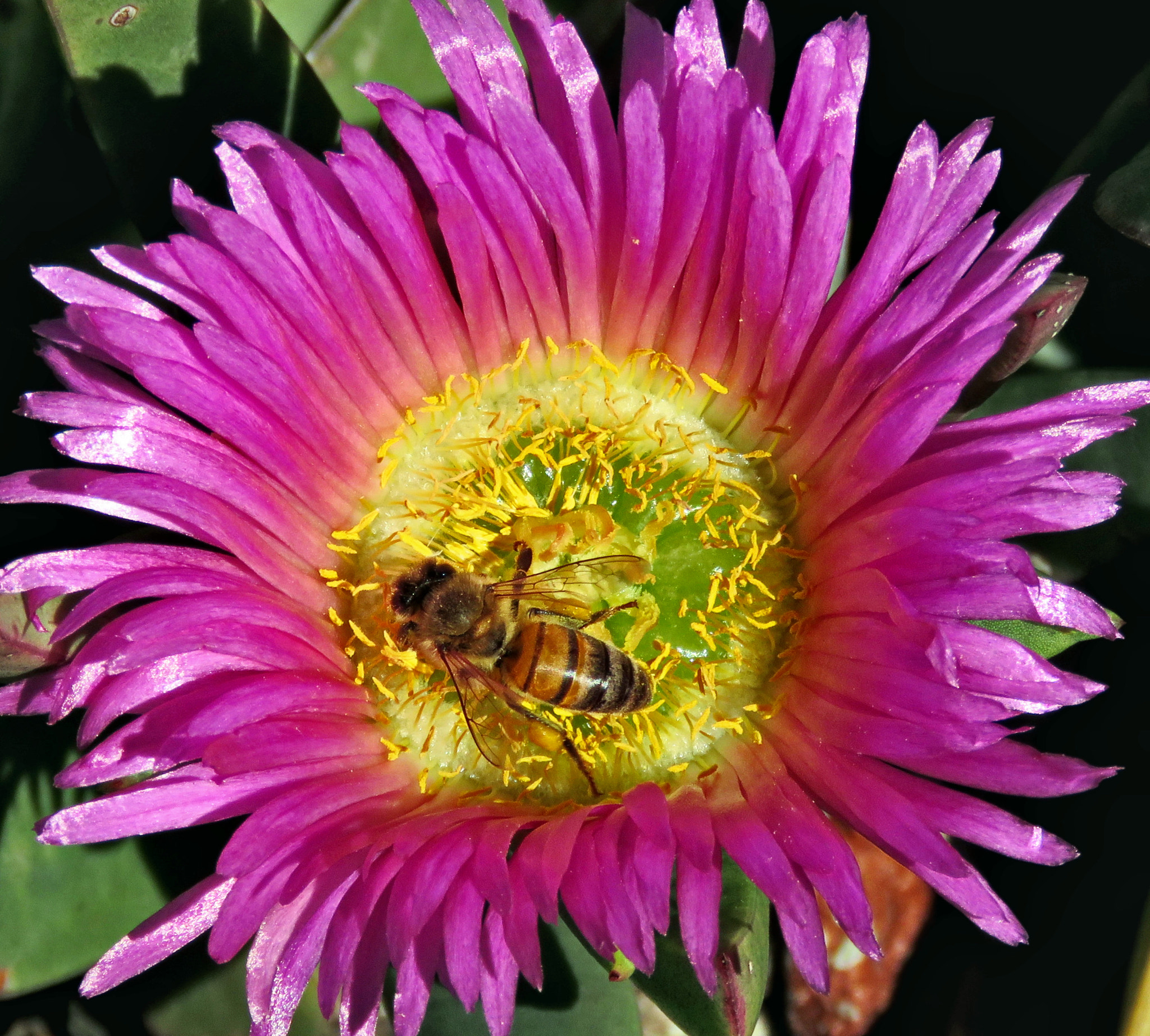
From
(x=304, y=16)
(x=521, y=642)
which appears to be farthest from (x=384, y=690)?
(x=304, y=16)

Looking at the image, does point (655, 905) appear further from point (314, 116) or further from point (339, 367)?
point (314, 116)

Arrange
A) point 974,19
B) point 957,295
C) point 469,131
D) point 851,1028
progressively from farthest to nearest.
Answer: point 851,1028 < point 974,19 < point 469,131 < point 957,295

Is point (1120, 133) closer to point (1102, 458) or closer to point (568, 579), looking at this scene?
point (1102, 458)

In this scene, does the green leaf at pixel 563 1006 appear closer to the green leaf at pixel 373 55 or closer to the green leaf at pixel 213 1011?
the green leaf at pixel 213 1011

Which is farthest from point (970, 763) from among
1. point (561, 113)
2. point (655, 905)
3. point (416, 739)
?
point (561, 113)

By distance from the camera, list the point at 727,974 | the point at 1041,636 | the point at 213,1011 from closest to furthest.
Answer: the point at 727,974 → the point at 1041,636 → the point at 213,1011

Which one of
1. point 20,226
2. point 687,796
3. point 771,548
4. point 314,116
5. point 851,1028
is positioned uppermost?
point 314,116
